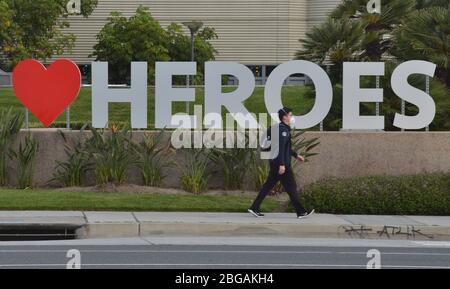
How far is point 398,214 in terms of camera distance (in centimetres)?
1673

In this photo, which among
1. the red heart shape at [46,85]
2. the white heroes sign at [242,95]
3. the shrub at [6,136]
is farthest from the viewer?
the white heroes sign at [242,95]

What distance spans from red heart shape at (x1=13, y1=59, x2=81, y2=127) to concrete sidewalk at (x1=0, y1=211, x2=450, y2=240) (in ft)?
11.9

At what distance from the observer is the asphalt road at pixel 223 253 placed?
11523 mm

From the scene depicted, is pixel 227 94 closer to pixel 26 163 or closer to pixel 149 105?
pixel 26 163

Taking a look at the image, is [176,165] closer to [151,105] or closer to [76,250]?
[76,250]

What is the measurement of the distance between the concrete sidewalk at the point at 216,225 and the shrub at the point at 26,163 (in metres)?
2.72

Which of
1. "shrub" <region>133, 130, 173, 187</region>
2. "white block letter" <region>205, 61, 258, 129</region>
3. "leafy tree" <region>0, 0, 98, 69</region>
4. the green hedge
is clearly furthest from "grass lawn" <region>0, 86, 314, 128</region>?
the green hedge

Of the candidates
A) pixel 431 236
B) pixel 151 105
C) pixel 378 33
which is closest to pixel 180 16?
pixel 151 105

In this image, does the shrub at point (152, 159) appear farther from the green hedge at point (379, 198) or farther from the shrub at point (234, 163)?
the green hedge at point (379, 198)

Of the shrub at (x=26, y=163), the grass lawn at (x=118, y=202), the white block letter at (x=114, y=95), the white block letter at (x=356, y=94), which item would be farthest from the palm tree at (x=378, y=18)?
the shrub at (x=26, y=163)

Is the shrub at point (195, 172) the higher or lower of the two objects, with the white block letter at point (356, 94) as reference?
lower

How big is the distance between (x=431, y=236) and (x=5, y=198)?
7.09m

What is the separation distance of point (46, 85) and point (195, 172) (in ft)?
11.0

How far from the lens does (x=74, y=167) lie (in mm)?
18391
